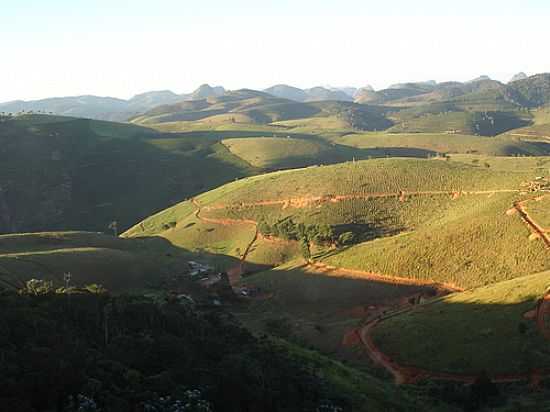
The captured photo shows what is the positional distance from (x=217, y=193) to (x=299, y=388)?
13647 cm

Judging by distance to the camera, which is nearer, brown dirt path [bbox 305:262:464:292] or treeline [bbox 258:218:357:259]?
brown dirt path [bbox 305:262:464:292]

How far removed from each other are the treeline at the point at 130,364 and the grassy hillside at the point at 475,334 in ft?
43.0

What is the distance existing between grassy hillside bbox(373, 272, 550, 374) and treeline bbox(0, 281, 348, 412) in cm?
1311

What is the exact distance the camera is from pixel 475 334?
5306 centimetres

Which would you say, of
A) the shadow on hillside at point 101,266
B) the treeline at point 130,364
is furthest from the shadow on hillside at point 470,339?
the shadow on hillside at point 101,266

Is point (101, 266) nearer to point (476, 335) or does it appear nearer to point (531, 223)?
point (476, 335)

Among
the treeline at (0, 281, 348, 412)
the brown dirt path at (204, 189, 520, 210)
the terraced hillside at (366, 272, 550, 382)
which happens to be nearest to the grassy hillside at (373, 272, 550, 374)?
the terraced hillside at (366, 272, 550, 382)

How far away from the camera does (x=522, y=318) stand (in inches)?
2073

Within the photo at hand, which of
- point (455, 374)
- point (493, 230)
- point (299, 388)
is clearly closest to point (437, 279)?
point (493, 230)

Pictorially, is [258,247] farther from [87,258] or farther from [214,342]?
[214,342]

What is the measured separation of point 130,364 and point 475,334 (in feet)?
111

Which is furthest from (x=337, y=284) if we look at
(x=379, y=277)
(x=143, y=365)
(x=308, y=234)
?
(x=143, y=365)

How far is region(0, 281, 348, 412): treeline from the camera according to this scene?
28.8 m

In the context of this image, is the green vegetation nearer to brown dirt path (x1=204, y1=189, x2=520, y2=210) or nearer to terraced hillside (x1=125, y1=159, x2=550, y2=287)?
terraced hillside (x1=125, y1=159, x2=550, y2=287)
